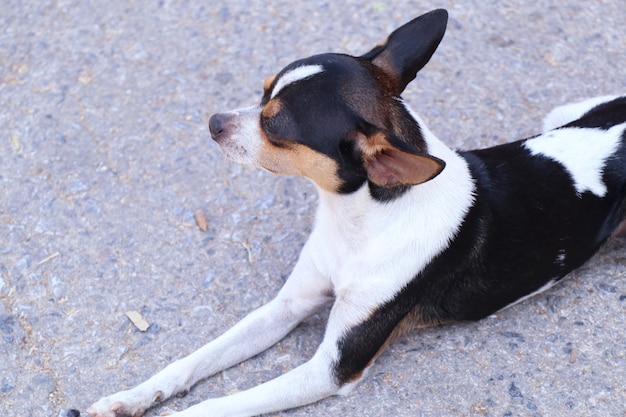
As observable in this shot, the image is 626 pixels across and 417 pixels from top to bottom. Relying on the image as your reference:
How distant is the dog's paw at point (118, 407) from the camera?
383 centimetres

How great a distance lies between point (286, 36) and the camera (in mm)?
6016

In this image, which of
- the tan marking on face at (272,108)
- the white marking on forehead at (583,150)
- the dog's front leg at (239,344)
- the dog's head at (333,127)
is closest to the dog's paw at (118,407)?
the dog's front leg at (239,344)

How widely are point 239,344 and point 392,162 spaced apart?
1.38 metres

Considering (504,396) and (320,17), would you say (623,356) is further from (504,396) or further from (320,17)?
(320,17)

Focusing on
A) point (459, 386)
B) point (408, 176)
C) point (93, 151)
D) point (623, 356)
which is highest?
point (408, 176)

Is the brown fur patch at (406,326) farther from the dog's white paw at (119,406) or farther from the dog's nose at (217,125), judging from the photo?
the dog's nose at (217,125)

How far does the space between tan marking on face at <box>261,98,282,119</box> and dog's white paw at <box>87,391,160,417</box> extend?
1418mm

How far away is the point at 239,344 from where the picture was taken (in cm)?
410

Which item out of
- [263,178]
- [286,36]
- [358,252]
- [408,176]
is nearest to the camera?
[408,176]

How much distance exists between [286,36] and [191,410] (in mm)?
3120

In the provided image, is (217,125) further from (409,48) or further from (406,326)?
(406,326)

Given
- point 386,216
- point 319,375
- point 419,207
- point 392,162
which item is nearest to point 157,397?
point 319,375

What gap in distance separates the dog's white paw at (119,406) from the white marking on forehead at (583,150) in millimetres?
2211

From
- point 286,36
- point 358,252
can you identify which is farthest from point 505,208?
point 286,36
